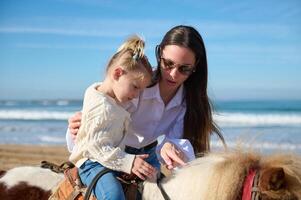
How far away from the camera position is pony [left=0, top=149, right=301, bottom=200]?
1785 mm

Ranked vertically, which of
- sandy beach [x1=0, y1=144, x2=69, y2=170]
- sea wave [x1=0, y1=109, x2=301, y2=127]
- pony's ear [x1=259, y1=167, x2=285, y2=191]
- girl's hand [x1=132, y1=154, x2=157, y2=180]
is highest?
pony's ear [x1=259, y1=167, x2=285, y2=191]

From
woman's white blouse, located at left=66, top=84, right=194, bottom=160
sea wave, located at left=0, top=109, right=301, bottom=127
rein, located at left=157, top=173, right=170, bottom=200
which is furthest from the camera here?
sea wave, located at left=0, top=109, right=301, bottom=127

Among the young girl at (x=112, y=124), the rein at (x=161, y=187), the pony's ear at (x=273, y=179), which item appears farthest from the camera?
the young girl at (x=112, y=124)

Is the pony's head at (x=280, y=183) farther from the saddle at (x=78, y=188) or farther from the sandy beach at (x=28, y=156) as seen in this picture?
the sandy beach at (x=28, y=156)

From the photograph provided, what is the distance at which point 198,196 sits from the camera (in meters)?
1.98

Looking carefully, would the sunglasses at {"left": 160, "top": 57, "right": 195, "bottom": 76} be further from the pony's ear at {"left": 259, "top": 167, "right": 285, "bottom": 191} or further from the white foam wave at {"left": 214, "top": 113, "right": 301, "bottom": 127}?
the white foam wave at {"left": 214, "top": 113, "right": 301, "bottom": 127}

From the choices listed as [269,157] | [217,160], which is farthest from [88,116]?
[269,157]

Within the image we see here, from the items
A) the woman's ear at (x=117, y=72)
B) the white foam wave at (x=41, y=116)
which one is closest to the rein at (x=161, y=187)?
the woman's ear at (x=117, y=72)

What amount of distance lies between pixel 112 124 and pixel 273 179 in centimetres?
91

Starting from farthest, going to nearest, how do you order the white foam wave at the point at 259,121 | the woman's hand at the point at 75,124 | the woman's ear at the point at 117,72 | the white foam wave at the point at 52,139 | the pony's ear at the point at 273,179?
the white foam wave at the point at 259,121 < the white foam wave at the point at 52,139 < the woman's hand at the point at 75,124 < the woman's ear at the point at 117,72 < the pony's ear at the point at 273,179

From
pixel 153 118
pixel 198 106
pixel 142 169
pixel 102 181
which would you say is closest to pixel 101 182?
pixel 102 181

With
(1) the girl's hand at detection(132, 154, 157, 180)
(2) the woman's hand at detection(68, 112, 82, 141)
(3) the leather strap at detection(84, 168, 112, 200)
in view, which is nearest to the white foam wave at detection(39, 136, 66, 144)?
(2) the woman's hand at detection(68, 112, 82, 141)

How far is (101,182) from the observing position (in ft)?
7.39

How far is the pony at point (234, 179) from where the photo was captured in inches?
70.3
